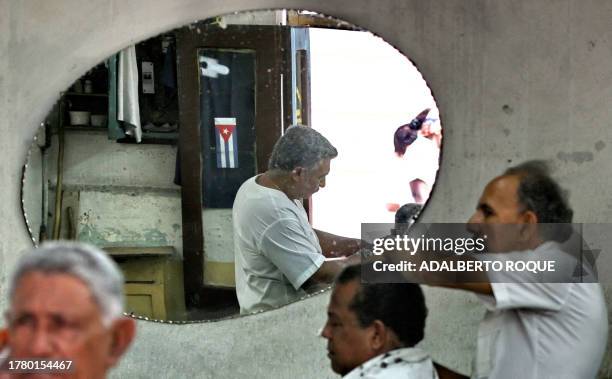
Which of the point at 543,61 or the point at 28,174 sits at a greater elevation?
the point at 543,61

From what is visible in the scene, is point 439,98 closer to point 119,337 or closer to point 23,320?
point 119,337

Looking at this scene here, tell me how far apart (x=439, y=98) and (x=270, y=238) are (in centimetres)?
70

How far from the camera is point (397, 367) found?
7.54ft

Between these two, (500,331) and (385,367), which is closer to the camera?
(385,367)

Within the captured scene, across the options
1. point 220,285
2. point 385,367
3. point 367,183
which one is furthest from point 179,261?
point 385,367

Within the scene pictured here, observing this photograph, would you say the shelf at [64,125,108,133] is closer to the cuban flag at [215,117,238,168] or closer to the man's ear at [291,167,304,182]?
the cuban flag at [215,117,238,168]

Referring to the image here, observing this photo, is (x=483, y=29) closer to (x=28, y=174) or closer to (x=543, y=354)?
(x=543, y=354)

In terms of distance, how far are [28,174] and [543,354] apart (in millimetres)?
1635

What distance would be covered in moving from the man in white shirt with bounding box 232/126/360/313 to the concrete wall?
0.17 m

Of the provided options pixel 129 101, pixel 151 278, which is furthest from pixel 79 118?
pixel 151 278

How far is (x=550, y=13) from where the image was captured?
9.82 ft

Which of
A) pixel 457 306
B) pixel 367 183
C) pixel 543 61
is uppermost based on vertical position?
pixel 543 61

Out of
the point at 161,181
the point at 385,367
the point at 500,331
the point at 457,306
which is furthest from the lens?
the point at 457,306

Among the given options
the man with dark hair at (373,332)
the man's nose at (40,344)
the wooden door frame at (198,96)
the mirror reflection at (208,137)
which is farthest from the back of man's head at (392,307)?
the man's nose at (40,344)
